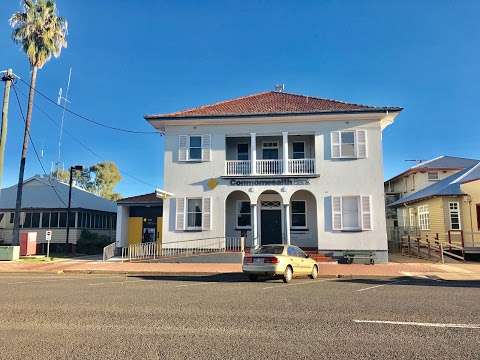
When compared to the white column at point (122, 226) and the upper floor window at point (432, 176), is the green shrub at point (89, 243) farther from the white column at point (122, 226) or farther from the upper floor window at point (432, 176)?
the upper floor window at point (432, 176)

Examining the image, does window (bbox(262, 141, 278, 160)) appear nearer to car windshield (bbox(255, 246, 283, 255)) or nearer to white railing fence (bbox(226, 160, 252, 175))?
white railing fence (bbox(226, 160, 252, 175))

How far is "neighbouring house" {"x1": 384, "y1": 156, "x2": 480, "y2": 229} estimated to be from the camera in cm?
3956

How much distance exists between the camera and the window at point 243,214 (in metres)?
24.3

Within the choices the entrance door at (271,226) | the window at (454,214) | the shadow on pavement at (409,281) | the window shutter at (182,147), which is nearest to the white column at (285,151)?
the entrance door at (271,226)

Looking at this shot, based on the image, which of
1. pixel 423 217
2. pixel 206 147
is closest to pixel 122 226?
pixel 206 147

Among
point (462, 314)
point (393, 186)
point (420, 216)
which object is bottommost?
point (462, 314)

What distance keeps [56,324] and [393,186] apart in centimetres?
4559

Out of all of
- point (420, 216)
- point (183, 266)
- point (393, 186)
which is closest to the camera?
point (183, 266)

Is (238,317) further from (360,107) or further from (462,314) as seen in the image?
(360,107)

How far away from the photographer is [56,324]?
7.12m

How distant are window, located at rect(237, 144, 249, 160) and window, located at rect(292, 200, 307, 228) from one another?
3989 mm

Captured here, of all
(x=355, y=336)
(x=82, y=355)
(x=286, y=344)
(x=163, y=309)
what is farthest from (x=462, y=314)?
(x=82, y=355)

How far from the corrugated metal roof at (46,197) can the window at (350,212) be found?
67.7 feet

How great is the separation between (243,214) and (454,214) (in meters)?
13.3
